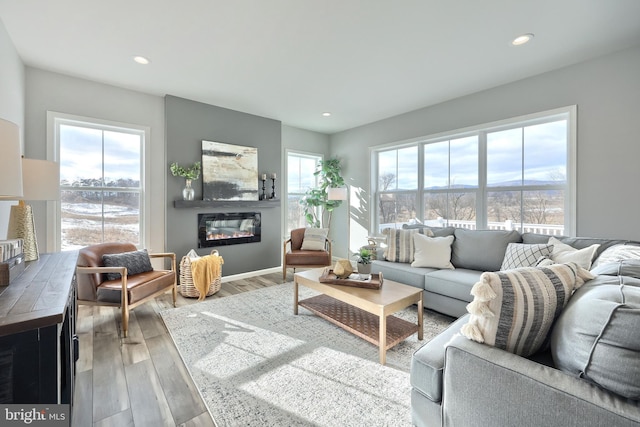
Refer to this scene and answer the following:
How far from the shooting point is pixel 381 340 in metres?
2.05

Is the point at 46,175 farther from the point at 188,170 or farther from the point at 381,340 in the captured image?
the point at 381,340

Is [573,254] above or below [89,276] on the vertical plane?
above

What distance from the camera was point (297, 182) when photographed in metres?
5.47

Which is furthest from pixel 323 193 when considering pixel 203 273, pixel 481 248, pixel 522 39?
pixel 522 39

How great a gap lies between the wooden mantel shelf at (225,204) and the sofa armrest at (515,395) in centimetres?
366

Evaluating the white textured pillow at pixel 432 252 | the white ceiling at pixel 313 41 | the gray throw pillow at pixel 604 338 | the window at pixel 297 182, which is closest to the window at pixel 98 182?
the white ceiling at pixel 313 41

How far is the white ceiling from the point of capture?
6.77ft

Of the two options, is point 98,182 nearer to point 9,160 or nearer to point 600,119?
point 9,160

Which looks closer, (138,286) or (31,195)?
(31,195)

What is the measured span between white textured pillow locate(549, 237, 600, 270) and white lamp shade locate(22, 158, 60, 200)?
416cm

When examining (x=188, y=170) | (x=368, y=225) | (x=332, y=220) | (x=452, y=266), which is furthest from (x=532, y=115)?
(x=188, y=170)

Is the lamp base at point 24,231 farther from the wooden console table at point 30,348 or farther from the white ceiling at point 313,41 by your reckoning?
the white ceiling at point 313,41

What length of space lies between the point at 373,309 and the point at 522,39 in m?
2.71

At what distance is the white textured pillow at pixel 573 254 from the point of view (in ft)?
7.27
